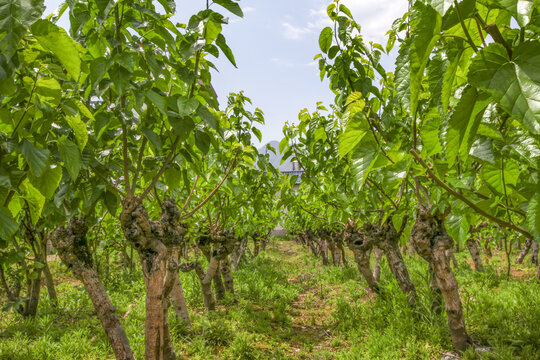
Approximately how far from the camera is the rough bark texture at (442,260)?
3924 mm

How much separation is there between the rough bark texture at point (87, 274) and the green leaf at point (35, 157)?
221 cm

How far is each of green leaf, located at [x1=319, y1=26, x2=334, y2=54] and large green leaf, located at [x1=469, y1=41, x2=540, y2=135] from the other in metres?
1.59

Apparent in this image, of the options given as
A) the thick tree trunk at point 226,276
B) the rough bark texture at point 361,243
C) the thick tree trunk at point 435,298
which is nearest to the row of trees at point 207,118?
the thick tree trunk at point 435,298

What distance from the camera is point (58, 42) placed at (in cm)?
87

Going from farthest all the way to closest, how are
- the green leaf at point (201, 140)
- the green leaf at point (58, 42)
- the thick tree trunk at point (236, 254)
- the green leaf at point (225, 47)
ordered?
the thick tree trunk at point (236, 254) → the green leaf at point (201, 140) → the green leaf at point (225, 47) → the green leaf at point (58, 42)

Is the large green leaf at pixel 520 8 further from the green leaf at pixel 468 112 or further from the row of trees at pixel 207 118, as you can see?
the green leaf at pixel 468 112

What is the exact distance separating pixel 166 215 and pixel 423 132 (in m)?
2.64

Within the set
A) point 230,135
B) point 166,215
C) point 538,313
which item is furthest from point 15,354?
point 538,313

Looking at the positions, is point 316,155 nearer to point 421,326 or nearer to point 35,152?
point 35,152

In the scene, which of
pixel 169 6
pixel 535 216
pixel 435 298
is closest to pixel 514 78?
pixel 535 216

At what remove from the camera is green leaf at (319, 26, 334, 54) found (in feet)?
6.52

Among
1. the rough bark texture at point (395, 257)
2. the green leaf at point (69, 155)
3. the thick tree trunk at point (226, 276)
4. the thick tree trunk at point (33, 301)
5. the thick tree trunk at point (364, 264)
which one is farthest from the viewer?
the thick tree trunk at point (226, 276)

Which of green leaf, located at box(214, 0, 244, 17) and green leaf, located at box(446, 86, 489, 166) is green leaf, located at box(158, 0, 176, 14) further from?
green leaf, located at box(446, 86, 489, 166)

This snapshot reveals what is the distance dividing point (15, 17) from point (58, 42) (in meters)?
0.14
